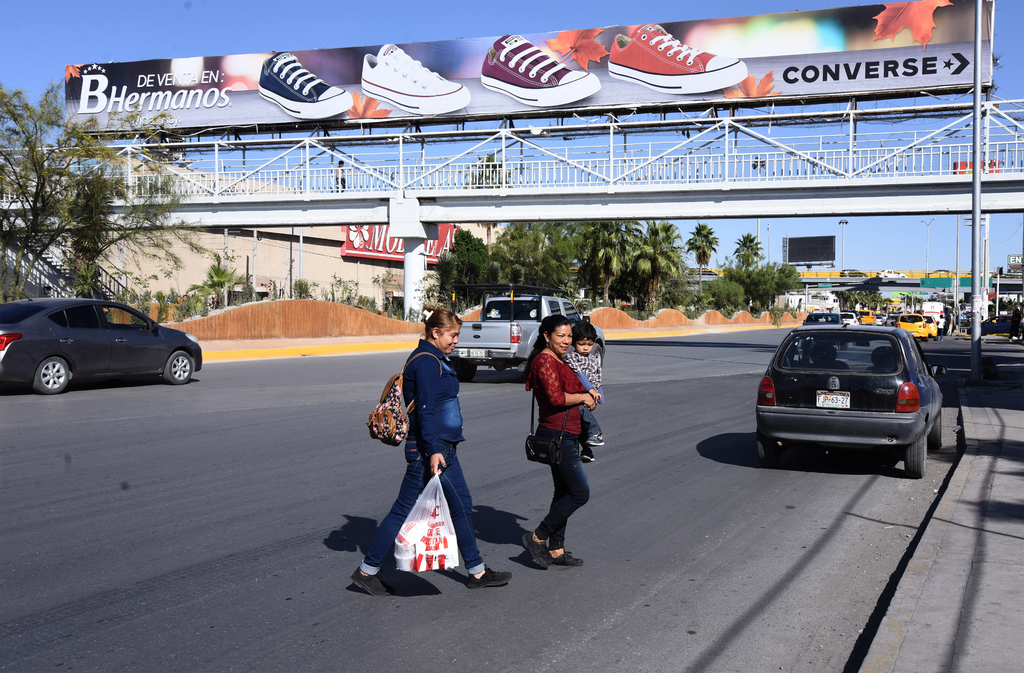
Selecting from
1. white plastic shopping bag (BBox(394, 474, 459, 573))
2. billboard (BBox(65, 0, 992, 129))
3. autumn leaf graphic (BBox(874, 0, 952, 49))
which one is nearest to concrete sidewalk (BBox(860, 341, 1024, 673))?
white plastic shopping bag (BBox(394, 474, 459, 573))

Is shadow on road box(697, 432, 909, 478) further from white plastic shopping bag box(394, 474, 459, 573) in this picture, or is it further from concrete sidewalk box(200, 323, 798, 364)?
concrete sidewalk box(200, 323, 798, 364)

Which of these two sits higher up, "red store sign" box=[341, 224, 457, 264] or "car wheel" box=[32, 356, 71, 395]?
"red store sign" box=[341, 224, 457, 264]

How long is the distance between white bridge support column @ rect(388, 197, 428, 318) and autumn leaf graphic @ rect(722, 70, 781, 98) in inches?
530

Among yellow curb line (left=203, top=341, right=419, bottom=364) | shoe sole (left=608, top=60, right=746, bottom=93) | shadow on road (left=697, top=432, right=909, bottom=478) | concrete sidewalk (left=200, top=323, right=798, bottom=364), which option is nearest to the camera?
shadow on road (left=697, top=432, right=909, bottom=478)

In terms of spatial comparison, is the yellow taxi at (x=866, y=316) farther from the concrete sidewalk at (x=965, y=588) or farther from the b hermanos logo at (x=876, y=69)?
the concrete sidewalk at (x=965, y=588)

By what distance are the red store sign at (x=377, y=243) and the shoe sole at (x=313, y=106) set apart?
40.8 ft

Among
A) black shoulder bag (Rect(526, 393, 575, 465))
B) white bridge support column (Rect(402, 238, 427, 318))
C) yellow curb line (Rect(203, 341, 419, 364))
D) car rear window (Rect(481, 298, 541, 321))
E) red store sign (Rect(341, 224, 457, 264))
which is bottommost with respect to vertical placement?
yellow curb line (Rect(203, 341, 419, 364))

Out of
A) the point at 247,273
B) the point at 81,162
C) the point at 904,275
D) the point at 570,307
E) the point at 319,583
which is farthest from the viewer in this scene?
the point at 904,275

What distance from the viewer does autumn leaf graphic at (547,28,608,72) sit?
121 feet

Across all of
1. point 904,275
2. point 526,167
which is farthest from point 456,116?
point 904,275

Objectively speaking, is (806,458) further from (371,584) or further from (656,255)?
(656,255)

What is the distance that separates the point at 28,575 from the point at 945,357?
1286 inches

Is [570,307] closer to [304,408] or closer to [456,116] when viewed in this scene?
[304,408]

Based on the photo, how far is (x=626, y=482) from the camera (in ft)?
28.3
